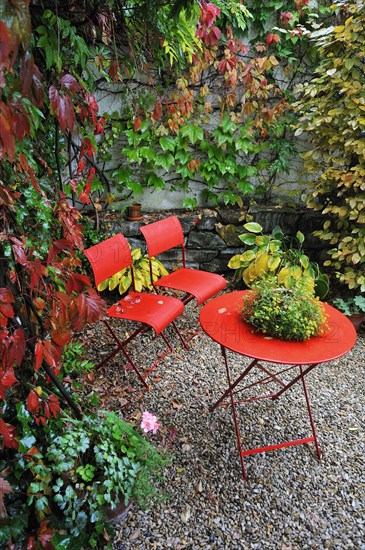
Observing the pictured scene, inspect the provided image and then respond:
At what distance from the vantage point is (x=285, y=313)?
184 centimetres

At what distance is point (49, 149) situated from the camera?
2473 mm

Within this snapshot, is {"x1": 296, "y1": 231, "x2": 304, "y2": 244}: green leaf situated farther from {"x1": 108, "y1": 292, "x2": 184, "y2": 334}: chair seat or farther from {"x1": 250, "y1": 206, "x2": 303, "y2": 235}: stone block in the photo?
{"x1": 108, "y1": 292, "x2": 184, "y2": 334}: chair seat

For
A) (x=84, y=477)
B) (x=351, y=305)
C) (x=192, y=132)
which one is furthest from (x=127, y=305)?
(x=351, y=305)

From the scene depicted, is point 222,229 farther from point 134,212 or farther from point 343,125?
point 343,125

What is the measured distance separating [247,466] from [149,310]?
1.06 metres

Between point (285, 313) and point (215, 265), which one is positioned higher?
point (285, 313)

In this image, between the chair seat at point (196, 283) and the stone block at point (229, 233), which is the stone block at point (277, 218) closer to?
the stone block at point (229, 233)

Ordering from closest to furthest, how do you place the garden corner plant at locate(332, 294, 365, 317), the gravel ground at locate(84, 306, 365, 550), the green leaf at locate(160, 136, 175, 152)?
the gravel ground at locate(84, 306, 365, 550), the garden corner plant at locate(332, 294, 365, 317), the green leaf at locate(160, 136, 175, 152)

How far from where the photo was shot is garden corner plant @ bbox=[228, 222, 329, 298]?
3.39m

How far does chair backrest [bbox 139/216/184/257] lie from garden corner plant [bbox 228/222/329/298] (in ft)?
2.65

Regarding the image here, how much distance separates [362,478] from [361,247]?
184cm

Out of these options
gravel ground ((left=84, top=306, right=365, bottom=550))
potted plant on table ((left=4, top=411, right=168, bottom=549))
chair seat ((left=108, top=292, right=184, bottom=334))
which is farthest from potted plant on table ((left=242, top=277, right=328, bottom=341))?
potted plant on table ((left=4, top=411, right=168, bottom=549))

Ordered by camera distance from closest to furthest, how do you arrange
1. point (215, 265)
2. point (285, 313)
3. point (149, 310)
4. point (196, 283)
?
point (285, 313)
point (149, 310)
point (196, 283)
point (215, 265)

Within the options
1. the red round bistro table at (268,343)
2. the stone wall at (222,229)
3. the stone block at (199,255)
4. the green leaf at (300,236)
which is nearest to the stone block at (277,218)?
the stone wall at (222,229)
